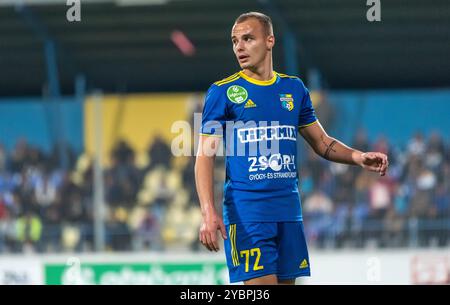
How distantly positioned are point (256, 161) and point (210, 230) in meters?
0.62

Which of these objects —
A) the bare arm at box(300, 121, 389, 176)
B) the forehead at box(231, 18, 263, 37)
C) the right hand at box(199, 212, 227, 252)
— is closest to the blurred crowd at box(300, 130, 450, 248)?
the bare arm at box(300, 121, 389, 176)

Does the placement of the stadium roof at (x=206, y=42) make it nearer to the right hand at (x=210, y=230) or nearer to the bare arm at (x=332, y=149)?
the bare arm at (x=332, y=149)

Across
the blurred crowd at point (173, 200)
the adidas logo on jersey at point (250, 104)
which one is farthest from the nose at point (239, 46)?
the blurred crowd at point (173, 200)

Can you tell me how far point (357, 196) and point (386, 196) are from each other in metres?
0.44

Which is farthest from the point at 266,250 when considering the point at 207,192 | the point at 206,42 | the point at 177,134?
the point at 206,42

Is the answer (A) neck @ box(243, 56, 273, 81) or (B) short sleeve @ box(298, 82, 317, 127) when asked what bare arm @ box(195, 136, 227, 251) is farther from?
(B) short sleeve @ box(298, 82, 317, 127)

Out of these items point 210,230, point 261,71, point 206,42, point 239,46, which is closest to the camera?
point 210,230

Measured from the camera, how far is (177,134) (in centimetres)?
1717

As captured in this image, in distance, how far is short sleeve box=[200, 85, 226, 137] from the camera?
5246 millimetres

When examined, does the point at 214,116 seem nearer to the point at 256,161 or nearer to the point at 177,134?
the point at 256,161

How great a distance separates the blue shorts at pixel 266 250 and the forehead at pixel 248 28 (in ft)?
3.26

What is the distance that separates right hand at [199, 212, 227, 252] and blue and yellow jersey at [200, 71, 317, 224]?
→ 1.30 feet

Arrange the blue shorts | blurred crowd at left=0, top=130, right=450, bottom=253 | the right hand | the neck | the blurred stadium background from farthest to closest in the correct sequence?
blurred crowd at left=0, top=130, right=450, bottom=253, the blurred stadium background, the neck, the blue shorts, the right hand
